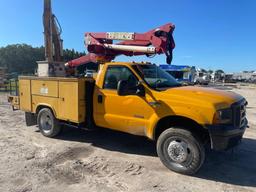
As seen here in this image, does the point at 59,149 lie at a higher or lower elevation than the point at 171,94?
lower

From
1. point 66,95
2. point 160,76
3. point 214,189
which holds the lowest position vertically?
point 214,189

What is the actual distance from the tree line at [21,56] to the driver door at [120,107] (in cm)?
6809

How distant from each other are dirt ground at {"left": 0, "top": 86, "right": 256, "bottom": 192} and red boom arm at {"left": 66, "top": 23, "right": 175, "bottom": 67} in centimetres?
241

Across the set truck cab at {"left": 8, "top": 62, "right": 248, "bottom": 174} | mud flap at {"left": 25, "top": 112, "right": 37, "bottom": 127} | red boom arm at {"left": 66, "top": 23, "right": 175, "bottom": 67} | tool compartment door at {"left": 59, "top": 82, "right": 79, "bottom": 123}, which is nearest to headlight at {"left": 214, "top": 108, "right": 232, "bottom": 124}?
truck cab at {"left": 8, "top": 62, "right": 248, "bottom": 174}

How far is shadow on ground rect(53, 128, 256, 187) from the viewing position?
507 cm

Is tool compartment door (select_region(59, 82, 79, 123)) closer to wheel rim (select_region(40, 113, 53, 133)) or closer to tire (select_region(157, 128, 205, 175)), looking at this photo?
wheel rim (select_region(40, 113, 53, 133))

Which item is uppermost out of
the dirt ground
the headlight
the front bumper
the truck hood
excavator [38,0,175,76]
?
excavator [38,0,175,76]

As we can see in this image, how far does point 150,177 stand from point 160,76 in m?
2.45

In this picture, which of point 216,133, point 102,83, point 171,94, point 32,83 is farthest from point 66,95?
point 216,133

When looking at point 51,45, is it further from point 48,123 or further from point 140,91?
point 140,91

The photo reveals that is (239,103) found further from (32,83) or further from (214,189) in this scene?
(32,83)

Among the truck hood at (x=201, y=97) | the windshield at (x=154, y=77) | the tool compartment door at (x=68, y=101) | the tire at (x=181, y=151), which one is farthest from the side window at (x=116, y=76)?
the tire at (x=181, y=151)

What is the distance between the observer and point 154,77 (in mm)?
6125

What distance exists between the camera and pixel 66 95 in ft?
22.5
